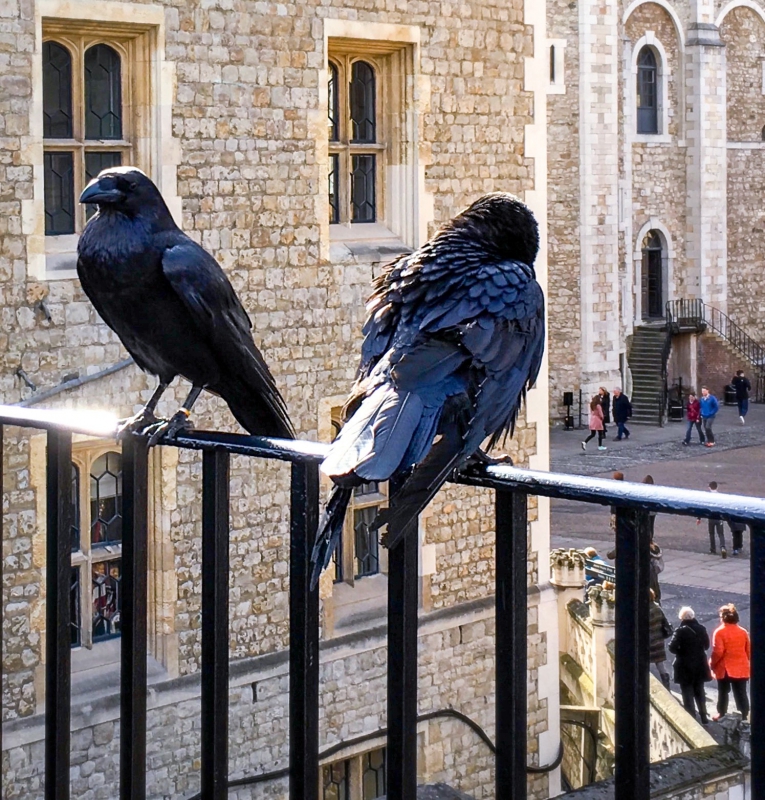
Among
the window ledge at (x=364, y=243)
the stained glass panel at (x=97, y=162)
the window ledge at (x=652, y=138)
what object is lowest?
the window ledge at (x=364, y=243)

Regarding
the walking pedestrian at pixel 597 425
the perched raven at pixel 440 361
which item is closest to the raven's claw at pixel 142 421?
the perched raven at pixel 440 361

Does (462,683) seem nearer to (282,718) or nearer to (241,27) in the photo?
(282,718)

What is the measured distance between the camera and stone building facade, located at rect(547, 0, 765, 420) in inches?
1103

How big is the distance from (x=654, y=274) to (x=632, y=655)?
30970 mm

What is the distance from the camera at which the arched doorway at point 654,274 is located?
3195 cm

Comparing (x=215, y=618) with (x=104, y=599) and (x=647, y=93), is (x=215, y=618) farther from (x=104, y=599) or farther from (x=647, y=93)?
(x=647, y=93)

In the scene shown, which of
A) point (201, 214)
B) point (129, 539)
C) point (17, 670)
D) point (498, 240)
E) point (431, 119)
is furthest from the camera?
point (431, 119)

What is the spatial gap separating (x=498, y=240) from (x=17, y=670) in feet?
20.1

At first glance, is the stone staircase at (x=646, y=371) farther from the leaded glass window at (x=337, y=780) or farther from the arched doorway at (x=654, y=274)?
the leaded glass window at (x=337, y=780)

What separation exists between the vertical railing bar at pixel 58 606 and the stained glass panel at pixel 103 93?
23.0ft

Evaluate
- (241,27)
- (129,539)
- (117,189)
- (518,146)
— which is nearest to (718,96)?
(518,146)

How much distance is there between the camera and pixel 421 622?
35.0 feet

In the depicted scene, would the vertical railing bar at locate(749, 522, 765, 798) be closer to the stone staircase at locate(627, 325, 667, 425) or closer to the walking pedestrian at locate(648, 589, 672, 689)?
the walking pedestrian at locate(648, 589, 672, 689)

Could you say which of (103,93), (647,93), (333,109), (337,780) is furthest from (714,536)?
(647,93)
